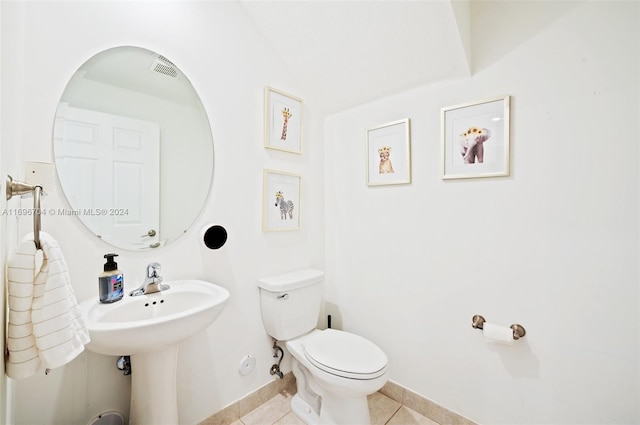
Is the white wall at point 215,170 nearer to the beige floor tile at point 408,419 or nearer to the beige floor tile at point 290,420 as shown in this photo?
the beige floor tile at point 290,420

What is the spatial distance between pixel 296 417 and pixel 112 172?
1.56 m

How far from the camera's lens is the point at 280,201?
1738 mm

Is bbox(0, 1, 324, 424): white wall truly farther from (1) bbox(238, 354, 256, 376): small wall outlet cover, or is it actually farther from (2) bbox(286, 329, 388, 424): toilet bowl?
(2) bbox(286, 329, 388, 424): toilet bowl

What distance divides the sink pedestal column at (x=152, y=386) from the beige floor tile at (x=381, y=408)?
107 centimetres

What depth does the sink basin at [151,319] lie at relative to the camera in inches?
33.5

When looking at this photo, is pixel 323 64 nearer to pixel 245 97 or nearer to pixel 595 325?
pixel 245 97

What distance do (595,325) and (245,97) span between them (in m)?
1.97

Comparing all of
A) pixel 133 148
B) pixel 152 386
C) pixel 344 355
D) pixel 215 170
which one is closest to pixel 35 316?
pixel 152 386

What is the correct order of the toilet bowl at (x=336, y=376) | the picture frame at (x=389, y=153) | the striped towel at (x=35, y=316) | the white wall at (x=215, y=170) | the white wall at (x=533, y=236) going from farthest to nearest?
Answer: 1. the picture frame at (x=389, y=153)
2. the toilet bowl at (x=336, y=376)
3. the white wall at (x=533, y=236)
4. the white wall at (x=215, y=170)
5. the striped towel at (x=35, y=316)

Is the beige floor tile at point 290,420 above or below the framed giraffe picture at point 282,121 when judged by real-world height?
below

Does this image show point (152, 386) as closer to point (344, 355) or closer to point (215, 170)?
point (344, 355)

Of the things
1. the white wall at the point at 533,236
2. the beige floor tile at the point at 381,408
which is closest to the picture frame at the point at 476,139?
the white wall at the point at 533,236

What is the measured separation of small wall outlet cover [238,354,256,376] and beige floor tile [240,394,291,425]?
0.76 ft

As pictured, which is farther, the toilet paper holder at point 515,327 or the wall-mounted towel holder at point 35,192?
the toilet paper holder at point 515,327
